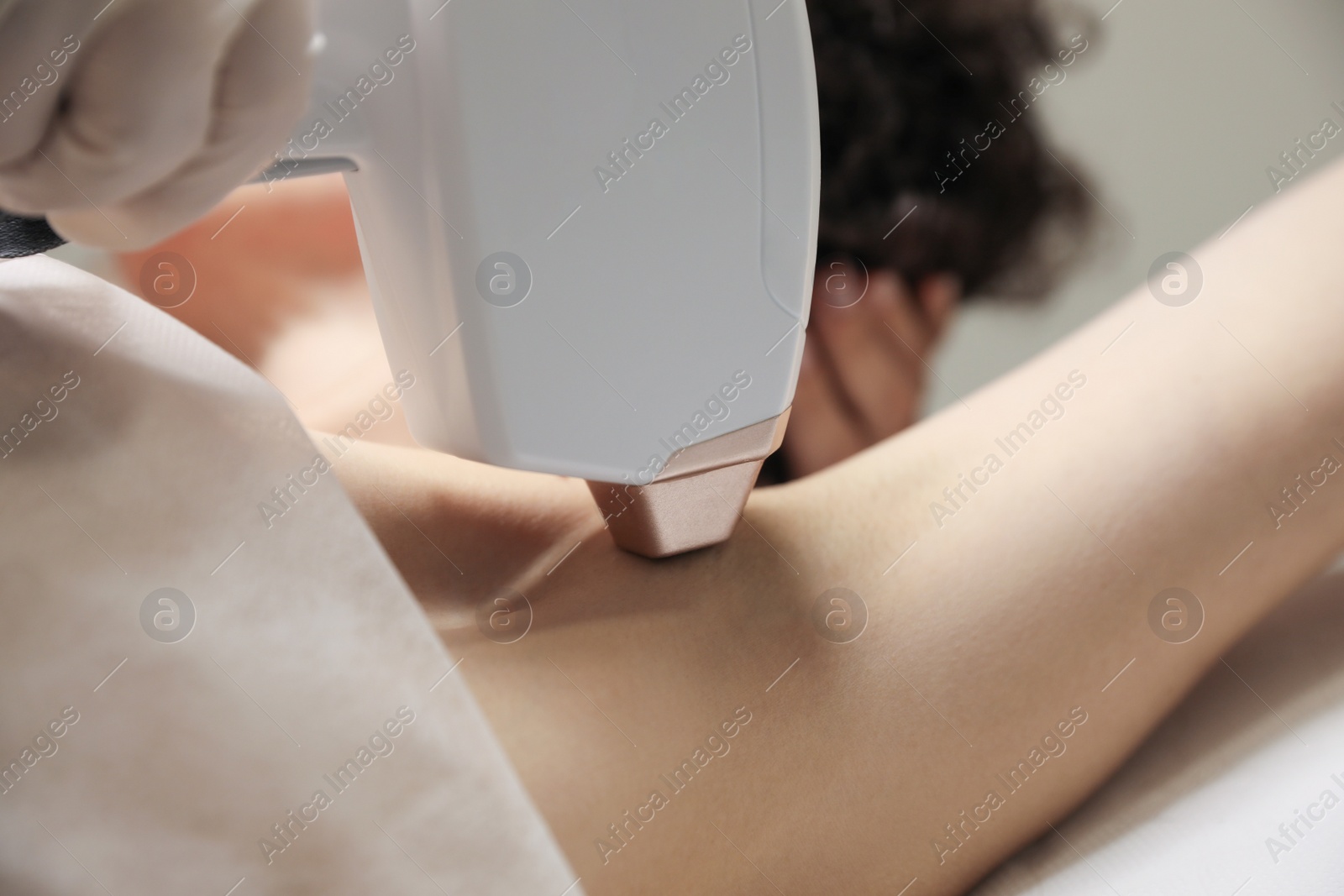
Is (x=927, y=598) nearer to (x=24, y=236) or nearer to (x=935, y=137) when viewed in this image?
(x=24, y=236)

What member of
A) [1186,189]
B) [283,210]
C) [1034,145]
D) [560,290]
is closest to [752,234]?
[560,290]

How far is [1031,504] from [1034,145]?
970 mm

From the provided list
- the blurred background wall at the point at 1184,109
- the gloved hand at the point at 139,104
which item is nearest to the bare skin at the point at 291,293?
the gloved hand at the point at 139,104

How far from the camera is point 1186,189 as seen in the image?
1.51 m

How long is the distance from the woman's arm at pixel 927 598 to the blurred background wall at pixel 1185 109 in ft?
3.14

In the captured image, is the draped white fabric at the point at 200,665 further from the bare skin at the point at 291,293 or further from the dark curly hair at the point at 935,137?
the dark curly hair at the point at 935,137

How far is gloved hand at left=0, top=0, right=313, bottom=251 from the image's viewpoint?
27 cm

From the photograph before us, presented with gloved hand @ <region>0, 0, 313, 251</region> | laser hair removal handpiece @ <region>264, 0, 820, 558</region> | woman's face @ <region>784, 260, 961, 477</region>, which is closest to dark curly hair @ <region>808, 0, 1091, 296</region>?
woman's face @ <region>784, 260, 961, 477</region>

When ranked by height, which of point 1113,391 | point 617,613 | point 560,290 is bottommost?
point 1113,391

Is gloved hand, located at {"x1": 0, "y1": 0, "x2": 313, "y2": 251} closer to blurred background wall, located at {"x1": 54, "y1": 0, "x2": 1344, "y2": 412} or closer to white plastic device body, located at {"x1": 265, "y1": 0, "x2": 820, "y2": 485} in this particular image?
white plastic device body, located at {"x1": 265, "y1": 0, "x2": 820, "y2": 485}

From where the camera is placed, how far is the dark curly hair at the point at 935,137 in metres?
1.15

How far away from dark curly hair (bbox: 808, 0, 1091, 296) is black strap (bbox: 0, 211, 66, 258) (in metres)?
0.97

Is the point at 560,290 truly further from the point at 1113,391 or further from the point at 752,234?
the point at 1113,391

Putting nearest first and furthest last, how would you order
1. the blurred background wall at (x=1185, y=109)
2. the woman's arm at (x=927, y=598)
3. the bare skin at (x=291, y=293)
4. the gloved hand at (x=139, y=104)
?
the gloved hand at (x=139, y=104)
the woman's arm at (x=927, y=598)
the bare skin at (x=291, y=293)
the blurred background wall at (x=1185, y=109)
